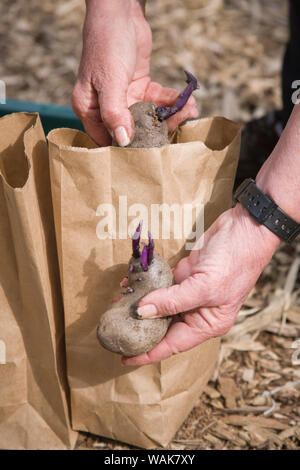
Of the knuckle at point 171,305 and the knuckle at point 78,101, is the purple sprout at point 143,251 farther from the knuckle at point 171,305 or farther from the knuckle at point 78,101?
the knuckle at point 78,101

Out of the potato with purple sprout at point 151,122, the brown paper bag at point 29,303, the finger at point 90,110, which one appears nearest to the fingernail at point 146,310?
the brown paper bag at point 29,303

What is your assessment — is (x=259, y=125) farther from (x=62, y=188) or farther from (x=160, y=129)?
(x=62, y=188)

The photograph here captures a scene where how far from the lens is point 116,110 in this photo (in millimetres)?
1132

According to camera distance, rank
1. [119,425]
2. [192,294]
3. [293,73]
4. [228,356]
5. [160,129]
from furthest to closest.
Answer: [293,73], [228,356], [119,425], [160,129], [192,294]

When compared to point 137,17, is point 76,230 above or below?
below

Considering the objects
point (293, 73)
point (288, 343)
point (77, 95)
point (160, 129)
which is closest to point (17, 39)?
point (293, 73)

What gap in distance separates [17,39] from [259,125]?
147cm

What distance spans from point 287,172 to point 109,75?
1.56 ft

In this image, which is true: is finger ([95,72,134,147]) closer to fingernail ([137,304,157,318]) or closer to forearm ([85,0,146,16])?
forearm ([85,0,146,16])

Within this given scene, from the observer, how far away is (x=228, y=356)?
158 centimetres

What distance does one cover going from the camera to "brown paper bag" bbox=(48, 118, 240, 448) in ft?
3.46

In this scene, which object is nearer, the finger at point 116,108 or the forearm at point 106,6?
the finger at point 116,108

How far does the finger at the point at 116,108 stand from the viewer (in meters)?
1.13

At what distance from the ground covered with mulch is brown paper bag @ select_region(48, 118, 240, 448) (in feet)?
0.46
